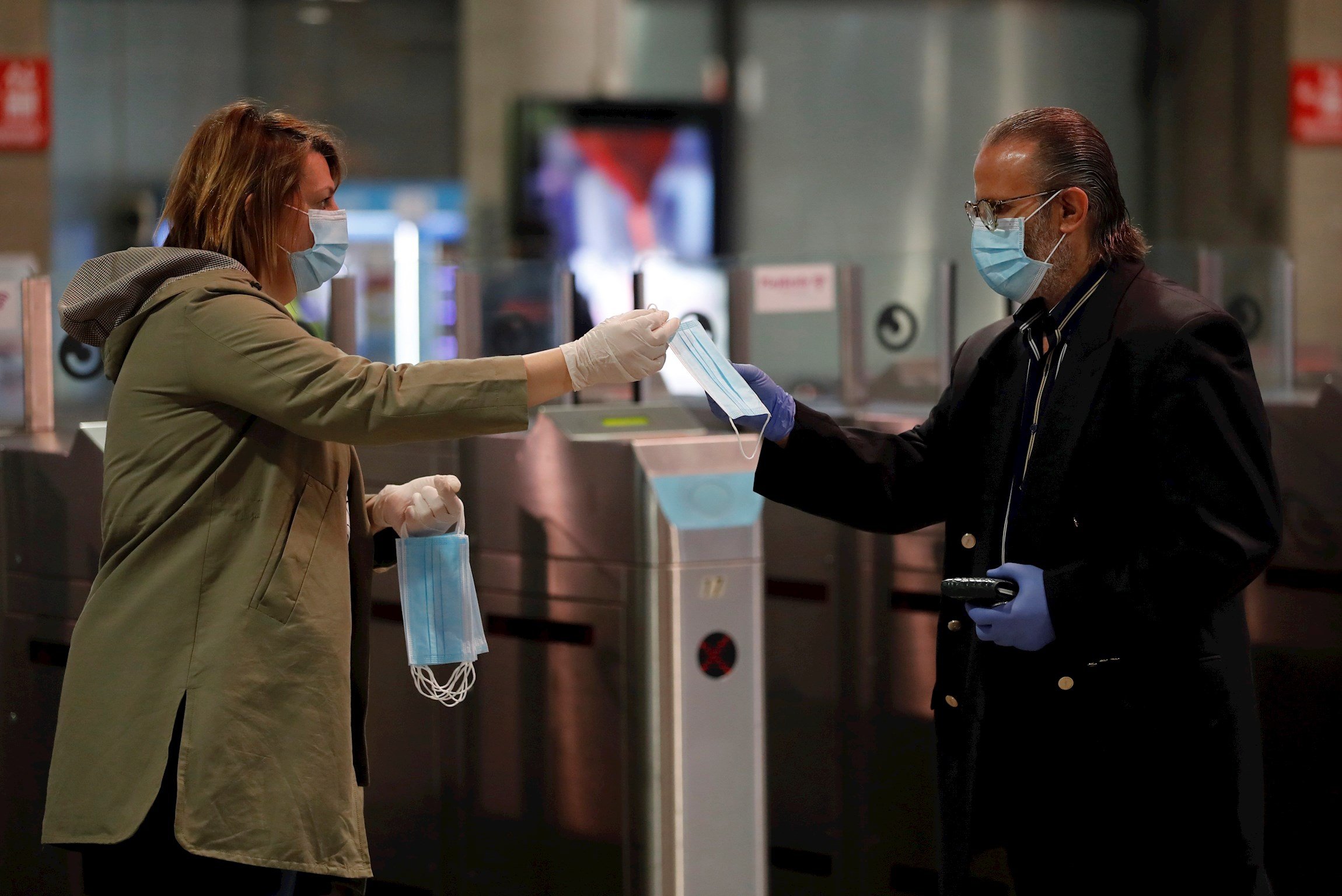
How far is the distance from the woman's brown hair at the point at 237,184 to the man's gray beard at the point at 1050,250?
933 millimetres

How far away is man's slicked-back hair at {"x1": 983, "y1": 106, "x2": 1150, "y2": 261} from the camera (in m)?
1.91

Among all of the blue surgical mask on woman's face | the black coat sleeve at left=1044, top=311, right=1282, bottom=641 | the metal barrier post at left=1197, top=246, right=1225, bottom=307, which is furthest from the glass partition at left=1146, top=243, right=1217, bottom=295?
the blue surgical mask on woman's face

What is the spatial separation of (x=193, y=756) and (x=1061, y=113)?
52.2 inches

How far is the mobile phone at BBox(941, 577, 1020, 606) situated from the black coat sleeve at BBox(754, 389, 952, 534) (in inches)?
10.8

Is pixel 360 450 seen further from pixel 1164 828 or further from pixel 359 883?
pixel 1164 828

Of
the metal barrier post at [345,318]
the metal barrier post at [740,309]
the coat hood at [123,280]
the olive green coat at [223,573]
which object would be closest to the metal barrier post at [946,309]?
the metal barrier post at [740,309]

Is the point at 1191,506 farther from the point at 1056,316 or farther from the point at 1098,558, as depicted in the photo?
Answer: the point at 1056,316

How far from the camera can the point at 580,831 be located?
9.84ft

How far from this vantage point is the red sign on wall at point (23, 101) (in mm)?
6871

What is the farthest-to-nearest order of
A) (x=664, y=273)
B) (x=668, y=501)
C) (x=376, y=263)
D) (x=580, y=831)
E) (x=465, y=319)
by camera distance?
(x=376, y=263)
(x=664, y=273)
(x=465, y=319)
(x=580, y=831)
(x=668, y=501)

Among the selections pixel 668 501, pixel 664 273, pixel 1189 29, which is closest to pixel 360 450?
pixel 668 501

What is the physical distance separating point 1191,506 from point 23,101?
21.2ft

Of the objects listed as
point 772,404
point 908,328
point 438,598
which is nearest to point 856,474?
point 772,404

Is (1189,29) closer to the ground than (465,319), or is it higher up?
higher up
